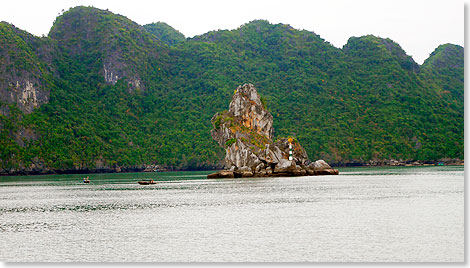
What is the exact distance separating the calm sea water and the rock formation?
45780 mm

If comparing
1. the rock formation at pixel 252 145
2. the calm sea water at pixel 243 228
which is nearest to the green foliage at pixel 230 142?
the rock formation at pixel 252 145

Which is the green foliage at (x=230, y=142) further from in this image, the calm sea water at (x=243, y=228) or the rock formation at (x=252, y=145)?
the calm sea water at (x=243, y=228)

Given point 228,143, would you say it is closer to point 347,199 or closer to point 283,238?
point 347,199

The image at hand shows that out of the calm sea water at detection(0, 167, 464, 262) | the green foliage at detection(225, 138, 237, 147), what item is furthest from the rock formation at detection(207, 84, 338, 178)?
the calm sea water at detection(0, 167, 464, 262)

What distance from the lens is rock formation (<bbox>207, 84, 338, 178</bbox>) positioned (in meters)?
110

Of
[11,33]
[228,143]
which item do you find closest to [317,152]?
[228,143]

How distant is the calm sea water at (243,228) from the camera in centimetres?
3086

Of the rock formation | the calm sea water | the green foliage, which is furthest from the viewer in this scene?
the green foliage

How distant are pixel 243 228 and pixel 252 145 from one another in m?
71.9

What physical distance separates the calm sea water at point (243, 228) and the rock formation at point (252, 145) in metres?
45.8

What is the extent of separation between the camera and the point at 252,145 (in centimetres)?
Answer: 11144

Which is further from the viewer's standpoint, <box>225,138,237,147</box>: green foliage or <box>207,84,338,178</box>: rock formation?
<box>225,138,237,147</box>: green foliage

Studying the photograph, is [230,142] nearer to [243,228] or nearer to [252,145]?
[252,145]

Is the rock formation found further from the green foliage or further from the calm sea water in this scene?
the calm sea water
